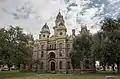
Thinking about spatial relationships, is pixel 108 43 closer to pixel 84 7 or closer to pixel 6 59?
pixel 84 7

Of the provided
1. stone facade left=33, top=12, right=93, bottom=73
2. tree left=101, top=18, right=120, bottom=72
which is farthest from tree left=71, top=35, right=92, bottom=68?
stone facade left=33, top=12, right=93, bottom=73

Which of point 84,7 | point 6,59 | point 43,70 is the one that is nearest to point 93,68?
point 43,70

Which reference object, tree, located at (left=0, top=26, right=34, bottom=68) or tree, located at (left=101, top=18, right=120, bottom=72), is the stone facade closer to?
tree, located at (left=0, top=26, right=34, bottom=68)

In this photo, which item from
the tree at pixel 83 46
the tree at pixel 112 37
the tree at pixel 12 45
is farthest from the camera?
the tree at pixel 83 46

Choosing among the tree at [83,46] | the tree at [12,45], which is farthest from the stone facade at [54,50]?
the tree at [12,45]

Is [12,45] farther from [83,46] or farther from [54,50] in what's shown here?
[54,50]

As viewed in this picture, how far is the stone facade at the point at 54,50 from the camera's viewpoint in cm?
2450

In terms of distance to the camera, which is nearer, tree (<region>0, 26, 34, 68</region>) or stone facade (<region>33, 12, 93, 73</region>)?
tree (<region>0, 26, 34, 68</region>)

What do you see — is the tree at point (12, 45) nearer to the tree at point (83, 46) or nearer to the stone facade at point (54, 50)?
the tree at point (83, 46)

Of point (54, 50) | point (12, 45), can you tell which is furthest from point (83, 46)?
point (12, 45)

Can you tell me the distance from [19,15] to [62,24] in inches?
696

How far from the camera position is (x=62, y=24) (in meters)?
25.8

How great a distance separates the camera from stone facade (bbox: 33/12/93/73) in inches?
965

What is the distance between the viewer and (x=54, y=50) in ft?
83.8
